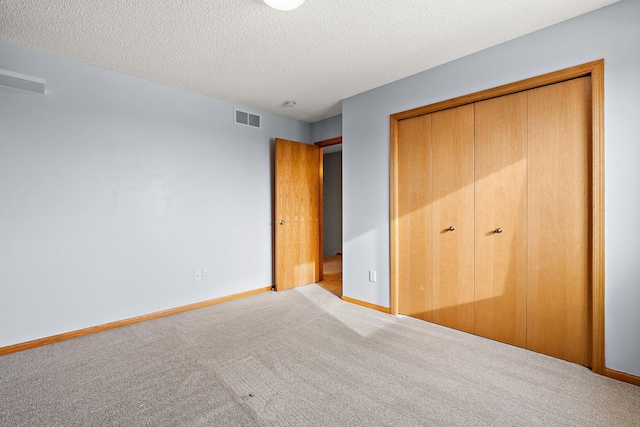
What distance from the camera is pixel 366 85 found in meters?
3.23

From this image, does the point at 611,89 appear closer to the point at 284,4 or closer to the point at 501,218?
the point at 501,218

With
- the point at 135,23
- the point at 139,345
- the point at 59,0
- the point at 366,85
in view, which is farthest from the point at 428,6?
the point at 139,345

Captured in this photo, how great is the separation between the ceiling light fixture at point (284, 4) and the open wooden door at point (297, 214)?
2.20 meters

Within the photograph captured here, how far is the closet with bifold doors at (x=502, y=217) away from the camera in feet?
6.99

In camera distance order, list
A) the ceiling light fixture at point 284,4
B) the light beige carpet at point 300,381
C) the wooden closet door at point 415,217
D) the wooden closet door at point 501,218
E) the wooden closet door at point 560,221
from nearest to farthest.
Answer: the light beige carpet at point 300,381, the ceiling light fixture at point 284,4, the wooden closet door at point 560,221, the wooden closet door at point 501,218, the wooden closet door at point 415,217

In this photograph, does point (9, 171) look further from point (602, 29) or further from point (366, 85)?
point (602, 29)

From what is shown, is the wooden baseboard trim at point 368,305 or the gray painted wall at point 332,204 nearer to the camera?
the wooden baseboard trim at point 368,305

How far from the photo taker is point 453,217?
2.74m

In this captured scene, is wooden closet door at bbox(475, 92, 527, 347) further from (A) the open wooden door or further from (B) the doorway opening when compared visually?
(B) the doorway opening

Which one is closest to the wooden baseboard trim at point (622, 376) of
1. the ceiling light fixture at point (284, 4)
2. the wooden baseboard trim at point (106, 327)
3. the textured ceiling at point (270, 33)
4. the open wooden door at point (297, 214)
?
the textured ceiling at point (270, 33)

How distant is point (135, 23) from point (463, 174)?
2829 mm

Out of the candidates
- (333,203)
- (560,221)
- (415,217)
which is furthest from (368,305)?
(333,203)

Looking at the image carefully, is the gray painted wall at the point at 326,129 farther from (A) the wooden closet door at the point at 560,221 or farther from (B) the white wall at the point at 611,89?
(A) the wooden closet door at the point at 560,221

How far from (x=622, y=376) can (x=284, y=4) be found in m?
3.18
